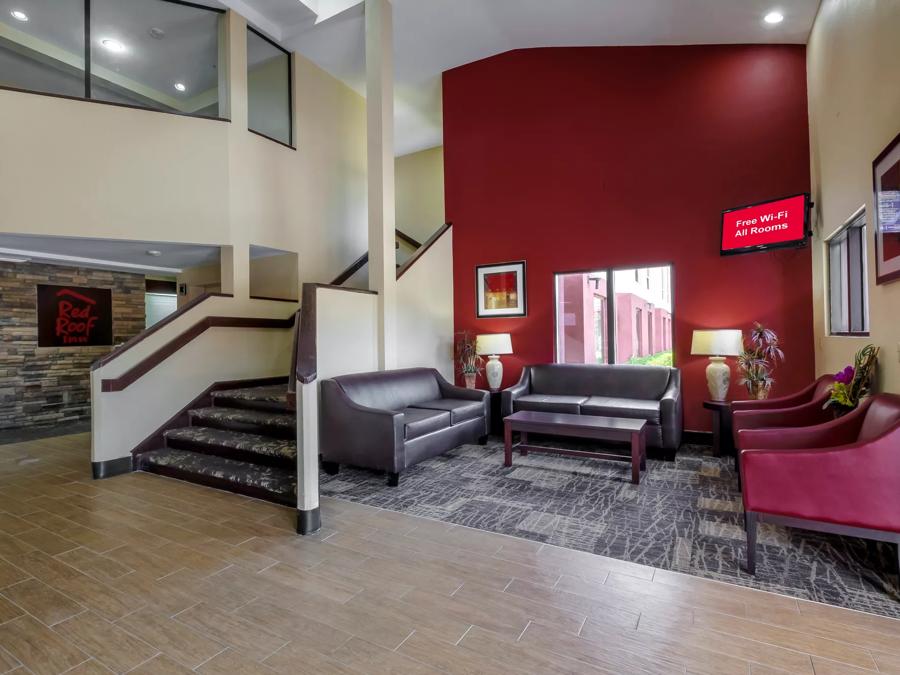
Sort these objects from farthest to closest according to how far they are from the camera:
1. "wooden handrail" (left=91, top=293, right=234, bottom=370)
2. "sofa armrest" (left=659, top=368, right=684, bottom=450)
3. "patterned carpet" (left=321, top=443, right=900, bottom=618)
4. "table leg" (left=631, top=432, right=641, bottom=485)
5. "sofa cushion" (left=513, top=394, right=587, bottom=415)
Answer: "sofa cushion" (left=513, top=394, right=587, bottom=415)
"sofa armrest" (left=659, top=368, right=684, bottom=450)
"wooden handrail" (left=91, top=293, right=234, bottom=370)
"table leg" (left=631, top=432, right=641, bottom=485)
"patterned carpet" (left=321, top=443, right=900, bottom=618)

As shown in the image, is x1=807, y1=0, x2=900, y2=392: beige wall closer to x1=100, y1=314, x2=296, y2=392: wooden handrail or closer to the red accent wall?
the red accent wall

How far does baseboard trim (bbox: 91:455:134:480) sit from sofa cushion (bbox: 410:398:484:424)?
111 inches

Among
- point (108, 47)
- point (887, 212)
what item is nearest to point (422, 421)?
point (887, 212)

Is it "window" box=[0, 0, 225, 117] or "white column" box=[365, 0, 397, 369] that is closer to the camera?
"window" box=[0, 0, 225, 117]

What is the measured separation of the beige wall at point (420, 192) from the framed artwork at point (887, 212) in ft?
22.4

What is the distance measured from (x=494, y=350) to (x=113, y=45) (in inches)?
243

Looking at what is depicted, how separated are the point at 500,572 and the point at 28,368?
7576mm

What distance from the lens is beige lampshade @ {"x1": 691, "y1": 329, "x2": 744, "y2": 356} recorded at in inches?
184

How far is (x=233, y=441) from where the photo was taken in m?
4.21

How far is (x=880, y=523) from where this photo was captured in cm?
221

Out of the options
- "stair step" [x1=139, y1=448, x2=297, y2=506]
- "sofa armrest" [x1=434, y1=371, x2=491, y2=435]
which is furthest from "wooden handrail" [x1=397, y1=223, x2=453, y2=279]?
"stair step" [x1=139, y1=448, x2=297, y2=506]

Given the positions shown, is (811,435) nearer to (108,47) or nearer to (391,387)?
(391,387)

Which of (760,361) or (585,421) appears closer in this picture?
(585,421)

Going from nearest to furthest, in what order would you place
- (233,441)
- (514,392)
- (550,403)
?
(233,441) < (550,403) < (514,392)
